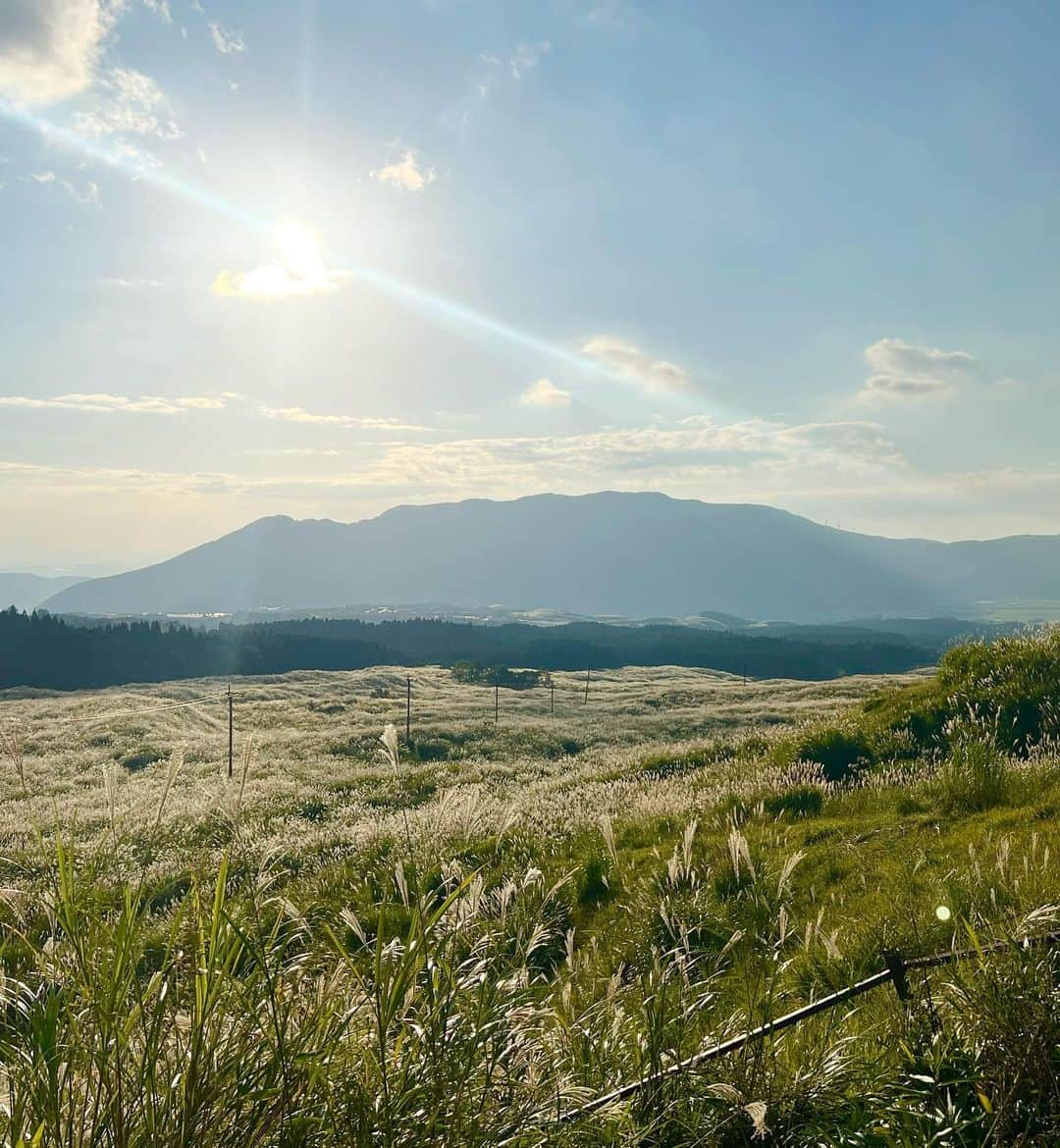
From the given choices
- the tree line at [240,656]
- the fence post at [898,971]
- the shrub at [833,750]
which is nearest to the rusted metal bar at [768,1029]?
the fence post at [898,971]

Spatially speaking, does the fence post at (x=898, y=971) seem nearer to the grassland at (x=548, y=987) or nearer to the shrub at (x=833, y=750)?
the grassland at (x=548, y=987)

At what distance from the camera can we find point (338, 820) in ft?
66.5

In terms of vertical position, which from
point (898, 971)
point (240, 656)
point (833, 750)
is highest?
point (898, 971)

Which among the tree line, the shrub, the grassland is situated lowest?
the tree line

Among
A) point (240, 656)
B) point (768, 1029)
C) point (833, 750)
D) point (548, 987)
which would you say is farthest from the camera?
point (240, 656)

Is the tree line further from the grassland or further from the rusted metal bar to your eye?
the rusted metal bar

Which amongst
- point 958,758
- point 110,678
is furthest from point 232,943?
point 110,678

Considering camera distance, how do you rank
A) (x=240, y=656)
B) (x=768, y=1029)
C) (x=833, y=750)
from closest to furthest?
(x=768, y=1029), (x=833, y=750), (x=240, y=656)

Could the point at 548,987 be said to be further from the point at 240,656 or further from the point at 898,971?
the point at 240,656

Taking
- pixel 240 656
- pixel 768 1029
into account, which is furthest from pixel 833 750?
pixel 240 656

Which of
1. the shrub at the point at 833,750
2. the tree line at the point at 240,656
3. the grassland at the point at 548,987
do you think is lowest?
the tree line at the point at 240,656

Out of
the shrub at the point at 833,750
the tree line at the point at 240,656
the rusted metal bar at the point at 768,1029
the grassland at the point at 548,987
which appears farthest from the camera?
the tree line at the point at 240,656

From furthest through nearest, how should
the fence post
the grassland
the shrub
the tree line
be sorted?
the tree line, the shrub, the fence post, the grassland

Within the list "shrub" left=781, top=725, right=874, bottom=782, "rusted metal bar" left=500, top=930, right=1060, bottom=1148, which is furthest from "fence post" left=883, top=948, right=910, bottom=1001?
"shrub" left=781, top=725, right=874, bottom=782
